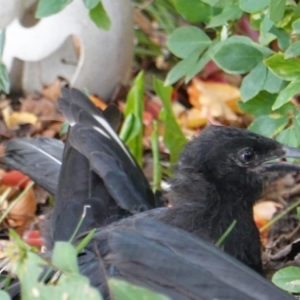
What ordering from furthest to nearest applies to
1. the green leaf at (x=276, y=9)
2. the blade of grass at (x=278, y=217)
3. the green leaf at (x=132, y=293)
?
the blade of grass at (x=278, y=217) → the green leaf at (x=276, y=9) → the green leaf at (x=132, y=293)

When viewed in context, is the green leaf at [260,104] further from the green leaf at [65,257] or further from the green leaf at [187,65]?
the green leaf at [65,257]

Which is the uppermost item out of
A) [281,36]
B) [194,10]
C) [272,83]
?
[194,10]

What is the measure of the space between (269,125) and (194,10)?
1.45 ft

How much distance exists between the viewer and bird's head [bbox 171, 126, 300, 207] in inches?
114

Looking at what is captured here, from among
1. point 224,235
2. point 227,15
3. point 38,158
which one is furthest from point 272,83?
point 38,158

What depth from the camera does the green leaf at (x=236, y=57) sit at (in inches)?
112

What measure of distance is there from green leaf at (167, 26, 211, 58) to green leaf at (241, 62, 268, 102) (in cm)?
22

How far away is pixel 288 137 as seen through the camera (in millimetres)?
2930

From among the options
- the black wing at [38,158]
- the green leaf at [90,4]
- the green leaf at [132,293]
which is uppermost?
the green leaf at [90,4]

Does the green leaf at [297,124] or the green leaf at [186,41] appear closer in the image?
the green leaf at [297,124]

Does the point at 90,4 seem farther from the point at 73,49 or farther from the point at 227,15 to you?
the point at 73,49

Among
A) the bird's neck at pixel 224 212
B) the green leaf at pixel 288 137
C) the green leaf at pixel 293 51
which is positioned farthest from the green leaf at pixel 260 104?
the green leaf at pixel 293 51

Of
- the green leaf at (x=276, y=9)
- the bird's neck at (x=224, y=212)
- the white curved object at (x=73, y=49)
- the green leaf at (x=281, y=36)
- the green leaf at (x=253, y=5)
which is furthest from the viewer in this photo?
the white curved object at (x=73, y=49)

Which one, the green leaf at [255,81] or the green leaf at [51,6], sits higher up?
the green leaf at [51,6]
